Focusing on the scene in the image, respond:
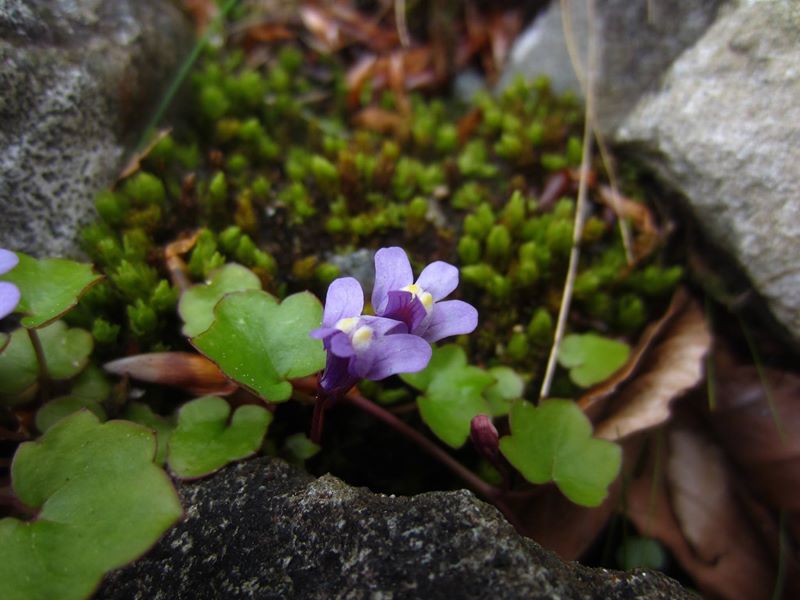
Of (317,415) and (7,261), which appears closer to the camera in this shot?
(7,261)

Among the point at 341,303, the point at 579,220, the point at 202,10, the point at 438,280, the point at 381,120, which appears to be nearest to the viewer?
the point at 341,303

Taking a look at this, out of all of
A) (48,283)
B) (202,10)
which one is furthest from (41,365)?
(202,10)

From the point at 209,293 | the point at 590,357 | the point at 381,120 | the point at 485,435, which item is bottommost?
the point at 485,435

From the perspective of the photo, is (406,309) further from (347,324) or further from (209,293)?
(209,293)

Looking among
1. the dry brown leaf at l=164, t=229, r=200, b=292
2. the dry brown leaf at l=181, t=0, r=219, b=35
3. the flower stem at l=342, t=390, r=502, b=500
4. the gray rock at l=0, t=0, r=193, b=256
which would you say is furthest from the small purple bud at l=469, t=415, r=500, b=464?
the dry brown leaf at l=181, t=0, r=219, b=35

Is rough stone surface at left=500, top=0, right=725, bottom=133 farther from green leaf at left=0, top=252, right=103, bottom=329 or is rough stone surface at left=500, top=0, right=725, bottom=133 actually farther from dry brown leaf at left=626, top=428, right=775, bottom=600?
green leaf at left=0, top=252, right=103, bottom=329

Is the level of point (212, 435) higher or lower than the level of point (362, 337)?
lower

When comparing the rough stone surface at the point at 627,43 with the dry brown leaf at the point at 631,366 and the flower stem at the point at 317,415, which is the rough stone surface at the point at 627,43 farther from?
the flower stem at the point at 317,415

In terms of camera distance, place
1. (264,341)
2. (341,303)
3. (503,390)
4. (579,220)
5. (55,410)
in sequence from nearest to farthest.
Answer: (341,303)
(264,341)
(55,410)
(503,390)
(579,220)
